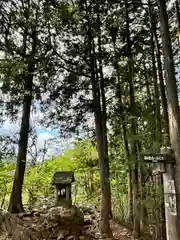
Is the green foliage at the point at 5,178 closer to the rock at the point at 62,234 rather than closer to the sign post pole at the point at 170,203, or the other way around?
the rock at the point at 62,234

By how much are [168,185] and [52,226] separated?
396cm

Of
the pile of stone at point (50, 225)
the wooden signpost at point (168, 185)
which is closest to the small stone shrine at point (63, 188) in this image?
the pile of stone at point (50, 225)

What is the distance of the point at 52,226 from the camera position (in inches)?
263

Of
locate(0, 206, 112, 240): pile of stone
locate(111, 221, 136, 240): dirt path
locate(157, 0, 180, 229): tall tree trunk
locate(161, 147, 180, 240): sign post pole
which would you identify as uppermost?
locate(157, 0, 180, 229): tall tree trunk

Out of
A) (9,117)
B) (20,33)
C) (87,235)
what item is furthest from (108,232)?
(20,33)

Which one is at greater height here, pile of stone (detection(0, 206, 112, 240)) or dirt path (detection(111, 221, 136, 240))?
pile of stone (detection(0, 206, 112, 240))

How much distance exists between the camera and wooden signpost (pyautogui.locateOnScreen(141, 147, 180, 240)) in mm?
3682

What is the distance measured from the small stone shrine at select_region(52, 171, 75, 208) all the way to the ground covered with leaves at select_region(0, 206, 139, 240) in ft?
1.42

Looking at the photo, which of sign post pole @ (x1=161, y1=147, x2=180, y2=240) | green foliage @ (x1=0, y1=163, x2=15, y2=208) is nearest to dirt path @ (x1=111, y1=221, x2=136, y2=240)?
sign post pole @ (x1=161, y1=147, x2=180, y2=240)

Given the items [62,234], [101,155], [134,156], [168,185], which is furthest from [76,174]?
[168,185]

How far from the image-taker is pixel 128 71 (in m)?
7.43

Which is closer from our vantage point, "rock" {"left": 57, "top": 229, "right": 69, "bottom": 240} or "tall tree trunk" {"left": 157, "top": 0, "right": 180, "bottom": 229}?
"tall tree trunk" {"left": 157, "top": 0, "right": 180, "bottom": 229}

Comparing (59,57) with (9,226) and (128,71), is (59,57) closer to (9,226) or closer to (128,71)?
(128,71)

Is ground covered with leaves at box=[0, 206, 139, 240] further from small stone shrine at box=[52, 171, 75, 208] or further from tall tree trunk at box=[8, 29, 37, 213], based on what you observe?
tall tree trunk at box=[8, 29, 37, 213]
